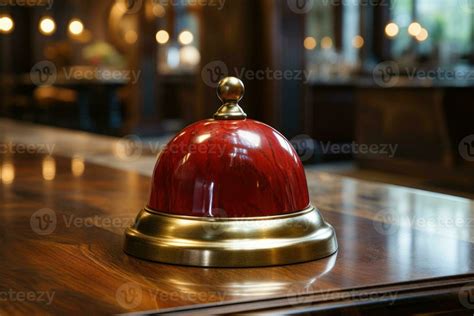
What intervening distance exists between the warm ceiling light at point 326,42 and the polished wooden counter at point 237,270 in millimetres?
14705

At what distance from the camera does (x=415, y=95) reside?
7855 millimetres

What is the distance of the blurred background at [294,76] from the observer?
6.56 meters

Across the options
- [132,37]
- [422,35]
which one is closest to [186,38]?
[422,35]

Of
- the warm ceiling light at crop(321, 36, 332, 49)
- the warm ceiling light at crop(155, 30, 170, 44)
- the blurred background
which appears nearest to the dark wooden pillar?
the blurred background

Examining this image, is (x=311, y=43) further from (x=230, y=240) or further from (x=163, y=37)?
(x=230, y=240)

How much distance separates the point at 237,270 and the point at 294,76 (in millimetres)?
6027

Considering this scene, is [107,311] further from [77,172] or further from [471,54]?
[471,54]

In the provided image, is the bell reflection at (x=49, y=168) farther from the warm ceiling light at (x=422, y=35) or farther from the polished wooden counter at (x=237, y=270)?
the warm ceiling light at (x=422, y=35)

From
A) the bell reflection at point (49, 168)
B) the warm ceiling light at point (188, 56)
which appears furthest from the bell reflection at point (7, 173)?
the warm ceiling light at point (188, 56)

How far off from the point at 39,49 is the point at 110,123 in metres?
5.08

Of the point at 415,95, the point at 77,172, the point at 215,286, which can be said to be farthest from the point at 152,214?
the point at 415,95

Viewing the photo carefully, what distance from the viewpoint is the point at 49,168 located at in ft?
7.43

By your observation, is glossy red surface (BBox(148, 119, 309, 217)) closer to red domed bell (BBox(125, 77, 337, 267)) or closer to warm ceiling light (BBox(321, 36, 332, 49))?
red domed bell (BBox(125, 77, 337, 267))

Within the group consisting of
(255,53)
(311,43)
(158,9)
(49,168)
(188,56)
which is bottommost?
(188,56)
